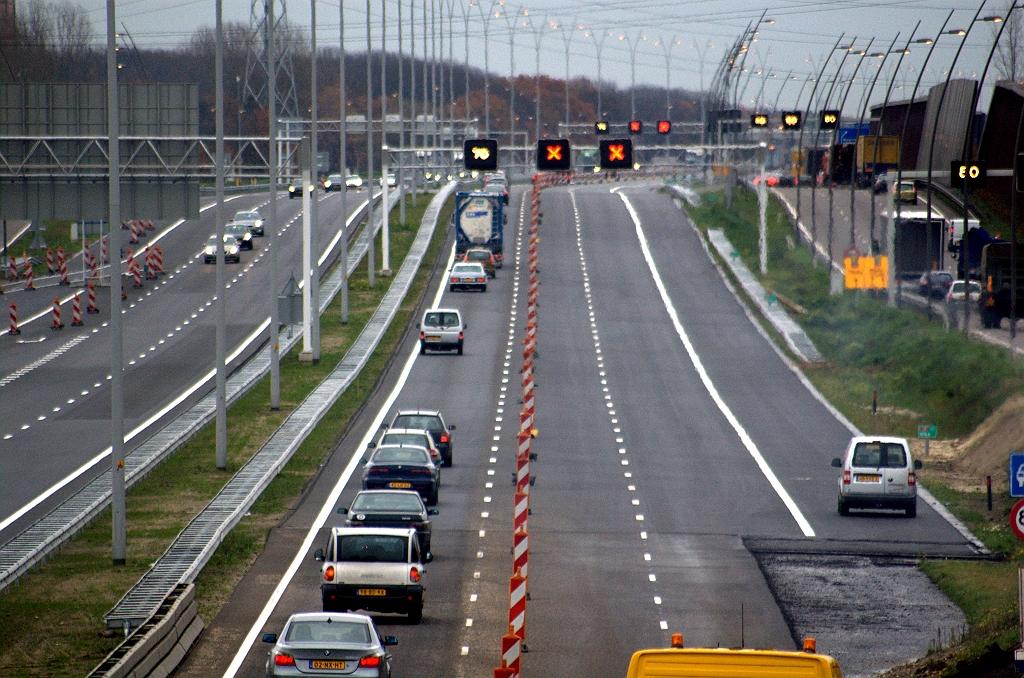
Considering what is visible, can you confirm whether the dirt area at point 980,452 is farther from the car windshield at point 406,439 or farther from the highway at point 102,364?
the highway at point 102,364

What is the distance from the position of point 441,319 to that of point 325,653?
39313 mm

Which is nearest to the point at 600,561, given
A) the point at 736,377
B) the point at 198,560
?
the point at 198,560

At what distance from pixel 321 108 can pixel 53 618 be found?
576 feet

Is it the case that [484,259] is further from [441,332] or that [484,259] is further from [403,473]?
[403,473]

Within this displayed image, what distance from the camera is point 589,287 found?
242ft

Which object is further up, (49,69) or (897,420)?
(49,69)

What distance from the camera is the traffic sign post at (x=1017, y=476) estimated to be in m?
17.0

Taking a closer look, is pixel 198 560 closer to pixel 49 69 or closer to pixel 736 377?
pixel 736 377

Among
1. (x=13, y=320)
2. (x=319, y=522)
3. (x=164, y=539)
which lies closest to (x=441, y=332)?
(x=13, y=320)

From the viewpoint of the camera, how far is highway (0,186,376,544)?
3631cm

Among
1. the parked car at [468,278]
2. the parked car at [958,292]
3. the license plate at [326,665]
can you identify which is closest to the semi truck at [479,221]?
the parked car at [468,278]

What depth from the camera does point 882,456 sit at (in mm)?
32719

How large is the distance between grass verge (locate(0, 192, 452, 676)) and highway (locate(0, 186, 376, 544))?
194cm

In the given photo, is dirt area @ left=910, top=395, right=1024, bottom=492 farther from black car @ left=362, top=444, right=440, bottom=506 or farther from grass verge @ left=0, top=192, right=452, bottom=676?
grass verge @ left=0, top=192, right=452, bottom=676
